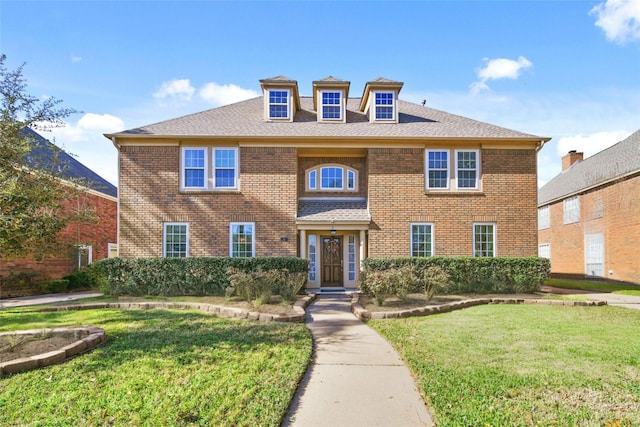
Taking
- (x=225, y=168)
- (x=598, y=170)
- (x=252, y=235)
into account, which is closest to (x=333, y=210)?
(x=252, y=235)

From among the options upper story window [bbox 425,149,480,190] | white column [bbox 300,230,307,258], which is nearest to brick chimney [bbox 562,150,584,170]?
upper story window [bbox 425,149,480,190]

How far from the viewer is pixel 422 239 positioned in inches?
567

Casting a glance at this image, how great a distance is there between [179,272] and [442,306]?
8.41 m

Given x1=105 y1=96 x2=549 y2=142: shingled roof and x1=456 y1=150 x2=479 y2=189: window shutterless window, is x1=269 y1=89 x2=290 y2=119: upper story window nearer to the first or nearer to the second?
x1=105 y1=96 x2=549 y2=142: shingled roof

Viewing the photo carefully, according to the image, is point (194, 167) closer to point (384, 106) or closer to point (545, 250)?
point (384, 106)

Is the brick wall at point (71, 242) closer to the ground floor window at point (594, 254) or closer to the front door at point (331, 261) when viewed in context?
the front door at point (331, 261)

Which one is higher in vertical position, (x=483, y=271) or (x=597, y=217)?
(x=597, y=217)

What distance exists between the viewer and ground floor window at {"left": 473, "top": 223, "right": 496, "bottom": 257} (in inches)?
567

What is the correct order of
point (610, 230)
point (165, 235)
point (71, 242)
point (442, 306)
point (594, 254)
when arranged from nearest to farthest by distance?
point (442, 306), point (71, 242), point (165, 235), point (610, 230), point (594, 254)

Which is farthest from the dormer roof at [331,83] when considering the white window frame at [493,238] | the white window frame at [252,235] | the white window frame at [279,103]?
the white window frame at [493,238]

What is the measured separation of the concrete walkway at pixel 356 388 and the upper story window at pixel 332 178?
8678 millimetres

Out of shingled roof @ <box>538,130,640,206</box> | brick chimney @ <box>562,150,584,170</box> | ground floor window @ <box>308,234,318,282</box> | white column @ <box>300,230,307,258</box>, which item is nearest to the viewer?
white column @ <box>300,230,307,258</box>

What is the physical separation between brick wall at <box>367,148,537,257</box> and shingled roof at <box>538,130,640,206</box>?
23.4 ft

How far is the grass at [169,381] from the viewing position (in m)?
3.88
